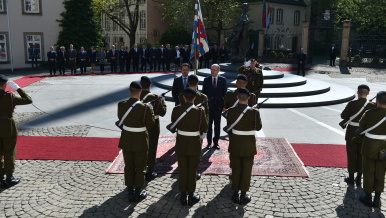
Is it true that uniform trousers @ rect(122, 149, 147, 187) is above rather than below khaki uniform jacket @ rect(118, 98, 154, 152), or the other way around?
below

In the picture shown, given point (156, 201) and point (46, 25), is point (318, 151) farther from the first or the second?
point (46, 25)

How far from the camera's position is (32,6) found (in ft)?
92.0

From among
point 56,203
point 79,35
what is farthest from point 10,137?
point 79,35

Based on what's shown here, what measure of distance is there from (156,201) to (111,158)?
2.42m

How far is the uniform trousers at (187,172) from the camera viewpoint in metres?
5.92

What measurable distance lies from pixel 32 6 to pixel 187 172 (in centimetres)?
2675

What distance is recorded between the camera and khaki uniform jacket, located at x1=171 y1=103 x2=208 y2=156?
5.87 metres

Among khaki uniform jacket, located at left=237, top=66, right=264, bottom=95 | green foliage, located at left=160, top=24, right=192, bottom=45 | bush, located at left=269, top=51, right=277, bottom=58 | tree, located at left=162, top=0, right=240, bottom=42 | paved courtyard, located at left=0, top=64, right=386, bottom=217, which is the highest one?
tree, located at left=162, top=0, right=240, bottom=42

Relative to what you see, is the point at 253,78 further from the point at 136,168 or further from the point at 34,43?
the point at 34,43

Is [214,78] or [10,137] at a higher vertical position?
[214,78]

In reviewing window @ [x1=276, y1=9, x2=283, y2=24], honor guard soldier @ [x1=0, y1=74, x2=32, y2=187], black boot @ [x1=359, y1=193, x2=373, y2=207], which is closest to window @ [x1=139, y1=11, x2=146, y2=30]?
window @ [x1=276, y1=9, x2=283, y2=24]

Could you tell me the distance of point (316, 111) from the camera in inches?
520

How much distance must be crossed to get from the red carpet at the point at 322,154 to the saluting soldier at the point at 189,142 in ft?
10.0

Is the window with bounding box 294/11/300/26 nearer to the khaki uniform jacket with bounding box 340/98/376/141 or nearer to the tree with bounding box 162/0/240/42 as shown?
the tree with bounding box 162/0/240/42
